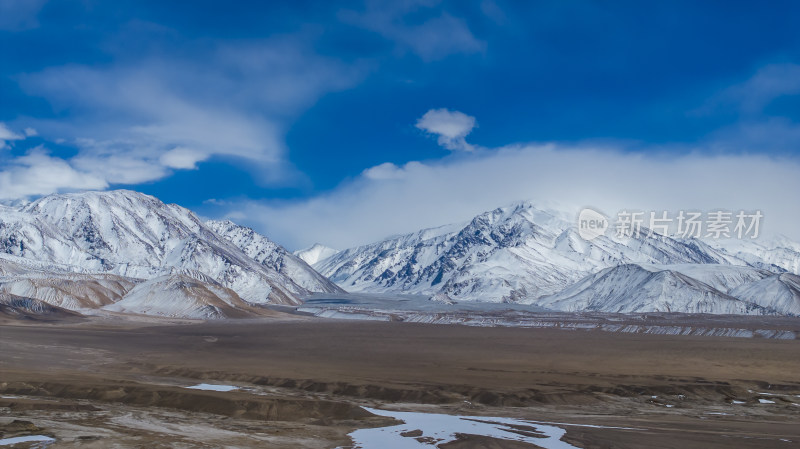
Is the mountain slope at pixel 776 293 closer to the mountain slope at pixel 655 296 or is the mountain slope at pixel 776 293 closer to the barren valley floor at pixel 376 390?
the mountain slope at pixel 655 296

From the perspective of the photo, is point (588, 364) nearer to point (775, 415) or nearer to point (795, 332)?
point (775, 415)

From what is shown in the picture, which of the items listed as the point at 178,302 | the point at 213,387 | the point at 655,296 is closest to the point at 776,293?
the point at 655,296

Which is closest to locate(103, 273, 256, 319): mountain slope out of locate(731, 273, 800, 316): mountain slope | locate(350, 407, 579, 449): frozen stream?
locate(350, 407, 579, 449): frozen stream

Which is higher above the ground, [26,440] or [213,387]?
[26,440]

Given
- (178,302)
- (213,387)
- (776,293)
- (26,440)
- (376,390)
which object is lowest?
(213,387)

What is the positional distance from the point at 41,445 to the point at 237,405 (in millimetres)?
12040

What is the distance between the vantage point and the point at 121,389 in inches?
1459

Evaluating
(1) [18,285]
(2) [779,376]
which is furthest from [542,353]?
(1) [18,285]

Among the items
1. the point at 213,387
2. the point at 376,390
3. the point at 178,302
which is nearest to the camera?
the point at 376,390

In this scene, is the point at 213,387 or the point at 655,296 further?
the point at 655,296

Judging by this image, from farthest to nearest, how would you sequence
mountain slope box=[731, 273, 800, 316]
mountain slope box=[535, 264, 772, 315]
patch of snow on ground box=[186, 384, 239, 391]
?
1. mountain slope box=[535, 264, 772, 315]
2. mountain slope box=[731, 273, 800, 316]
3. patch of snow on ground box=[186, 384, 239, 391]

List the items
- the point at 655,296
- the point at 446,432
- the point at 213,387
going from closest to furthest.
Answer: the point at 446,432 < the point at 213,387 < the point at 655,296

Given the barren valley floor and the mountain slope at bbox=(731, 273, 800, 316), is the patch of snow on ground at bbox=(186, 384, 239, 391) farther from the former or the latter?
the mountain slope at bbox=(731, 273, 800, 316)

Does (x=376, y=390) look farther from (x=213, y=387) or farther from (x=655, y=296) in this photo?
(x=655, y=296)
